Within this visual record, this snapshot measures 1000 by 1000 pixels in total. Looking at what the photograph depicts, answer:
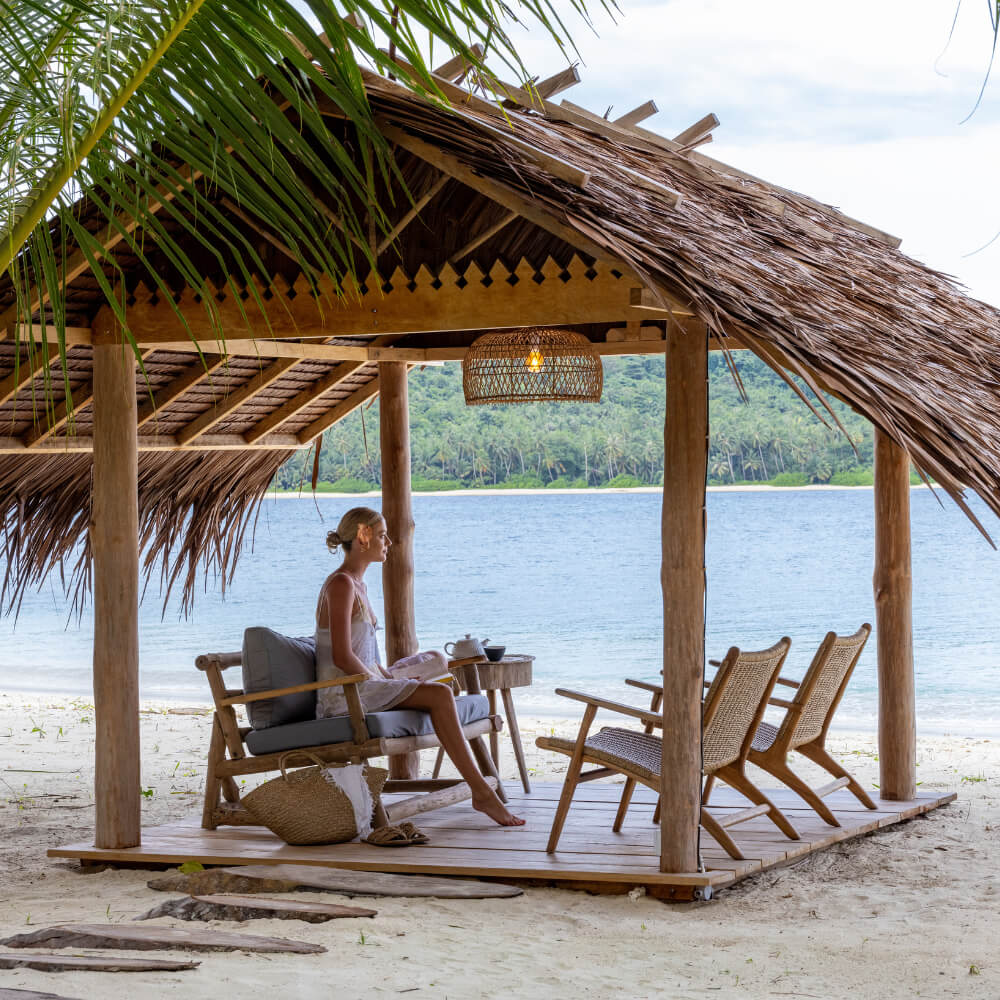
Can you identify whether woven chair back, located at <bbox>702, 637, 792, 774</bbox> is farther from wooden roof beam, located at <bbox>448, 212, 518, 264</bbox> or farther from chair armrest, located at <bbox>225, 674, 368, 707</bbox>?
wooden roof beam, located at <bbox>448, 212, 518, 264</bbox>

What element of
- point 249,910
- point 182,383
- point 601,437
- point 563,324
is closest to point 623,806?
point 249,910

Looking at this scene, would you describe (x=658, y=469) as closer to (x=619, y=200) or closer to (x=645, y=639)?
(x=645, y=639)

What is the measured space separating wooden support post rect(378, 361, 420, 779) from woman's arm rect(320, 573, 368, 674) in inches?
51.2

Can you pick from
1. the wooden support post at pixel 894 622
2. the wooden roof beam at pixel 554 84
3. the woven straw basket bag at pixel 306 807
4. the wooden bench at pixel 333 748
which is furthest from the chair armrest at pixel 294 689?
the wooden roof beam at pixel 554 84

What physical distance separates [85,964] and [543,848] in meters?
2.07

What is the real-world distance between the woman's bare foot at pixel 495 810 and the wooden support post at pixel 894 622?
5.79 ft

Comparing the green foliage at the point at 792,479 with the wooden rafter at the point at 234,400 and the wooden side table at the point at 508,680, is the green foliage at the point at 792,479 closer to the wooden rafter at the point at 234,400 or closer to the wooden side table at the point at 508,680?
the wooden rafter at the point at 234,400

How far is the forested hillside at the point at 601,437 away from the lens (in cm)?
3416

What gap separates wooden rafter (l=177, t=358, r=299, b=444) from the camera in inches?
268

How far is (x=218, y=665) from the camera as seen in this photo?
218 inches

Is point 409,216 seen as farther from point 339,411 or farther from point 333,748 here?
point 339,411

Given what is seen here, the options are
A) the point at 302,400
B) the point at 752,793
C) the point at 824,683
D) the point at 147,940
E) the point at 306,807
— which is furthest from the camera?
the point at 302,400

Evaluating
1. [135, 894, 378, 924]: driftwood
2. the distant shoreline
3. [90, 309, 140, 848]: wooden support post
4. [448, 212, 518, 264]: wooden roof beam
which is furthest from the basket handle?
the distant shoreline

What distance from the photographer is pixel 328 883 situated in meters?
4.63
